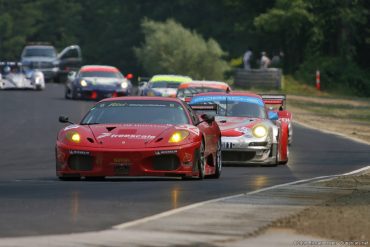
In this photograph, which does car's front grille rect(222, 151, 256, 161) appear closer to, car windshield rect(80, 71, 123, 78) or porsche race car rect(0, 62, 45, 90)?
car windshield rect(80, 71, 123, 78)

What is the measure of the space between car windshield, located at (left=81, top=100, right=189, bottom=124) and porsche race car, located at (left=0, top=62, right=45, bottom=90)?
1504 inches

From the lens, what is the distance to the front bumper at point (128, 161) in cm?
1844

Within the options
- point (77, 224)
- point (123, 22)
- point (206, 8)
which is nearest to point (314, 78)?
point (206, 8)

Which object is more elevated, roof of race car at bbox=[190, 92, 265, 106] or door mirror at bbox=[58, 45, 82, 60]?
roof of race car at bbox=[190, 92, 265, 106]

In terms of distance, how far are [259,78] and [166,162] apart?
138ft

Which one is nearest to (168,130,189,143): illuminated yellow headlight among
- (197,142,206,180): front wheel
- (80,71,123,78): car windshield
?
(197,142,206,180): front wheel

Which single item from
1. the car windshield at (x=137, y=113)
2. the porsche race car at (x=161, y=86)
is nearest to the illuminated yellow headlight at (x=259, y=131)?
the car windshield at (x=137, y=113)

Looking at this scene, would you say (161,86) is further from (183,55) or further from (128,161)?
(183,55)

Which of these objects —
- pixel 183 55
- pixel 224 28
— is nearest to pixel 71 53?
pixel 183 55

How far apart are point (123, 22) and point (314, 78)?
38.6 meters

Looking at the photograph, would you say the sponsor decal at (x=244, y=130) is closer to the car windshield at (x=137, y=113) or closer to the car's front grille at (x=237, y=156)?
the car's front grille at (x=237, y=156)

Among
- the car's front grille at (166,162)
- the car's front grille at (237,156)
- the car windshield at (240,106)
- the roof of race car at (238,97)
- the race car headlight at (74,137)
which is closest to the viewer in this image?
the car's front grille at (166,162)

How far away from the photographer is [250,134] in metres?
23.5

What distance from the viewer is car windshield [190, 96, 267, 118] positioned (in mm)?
24469
